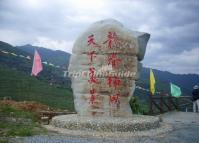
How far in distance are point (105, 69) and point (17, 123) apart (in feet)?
13.5

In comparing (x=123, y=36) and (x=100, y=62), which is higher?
(x=123, y=36)

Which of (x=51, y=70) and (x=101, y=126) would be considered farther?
(x=51, y=70)

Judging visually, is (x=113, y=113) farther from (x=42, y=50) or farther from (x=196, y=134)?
(x=42, y=50)

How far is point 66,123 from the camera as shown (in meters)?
13.6

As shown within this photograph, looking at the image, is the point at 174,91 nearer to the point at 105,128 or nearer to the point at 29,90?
the point at 105,128

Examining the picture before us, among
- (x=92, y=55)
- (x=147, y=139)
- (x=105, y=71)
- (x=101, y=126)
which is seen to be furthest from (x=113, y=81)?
(x=147, y=139)

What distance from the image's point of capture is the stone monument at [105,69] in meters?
14.7

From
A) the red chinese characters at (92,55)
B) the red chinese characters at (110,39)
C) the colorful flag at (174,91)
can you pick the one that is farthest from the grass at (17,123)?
the colorful flag at (174,91)

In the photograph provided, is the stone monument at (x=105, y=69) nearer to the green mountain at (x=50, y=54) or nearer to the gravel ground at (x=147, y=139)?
the gravel ground at (x=147, y=139)

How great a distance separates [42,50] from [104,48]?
6969 inches

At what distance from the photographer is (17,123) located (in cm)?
1431

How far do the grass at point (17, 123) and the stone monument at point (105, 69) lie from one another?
88.6 inches

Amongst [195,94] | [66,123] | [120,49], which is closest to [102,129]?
[66,123]

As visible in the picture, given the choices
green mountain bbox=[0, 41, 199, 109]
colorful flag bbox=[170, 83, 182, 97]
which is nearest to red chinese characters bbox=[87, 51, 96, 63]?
green mountain bbox=[0, 41, 199, 109]
